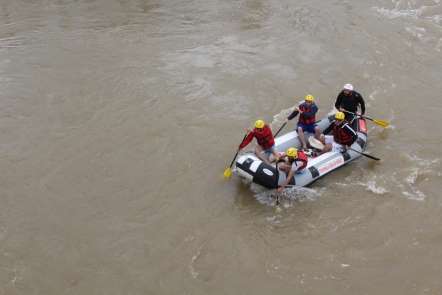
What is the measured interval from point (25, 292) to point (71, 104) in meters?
5.62

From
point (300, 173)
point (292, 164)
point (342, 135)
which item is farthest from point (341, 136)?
point (292, 164)

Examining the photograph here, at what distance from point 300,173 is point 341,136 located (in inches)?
50.3

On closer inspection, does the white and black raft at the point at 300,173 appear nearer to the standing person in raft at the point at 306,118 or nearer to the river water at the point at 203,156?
the standing person in raft at the point at 306,118

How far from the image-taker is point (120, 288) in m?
7.14

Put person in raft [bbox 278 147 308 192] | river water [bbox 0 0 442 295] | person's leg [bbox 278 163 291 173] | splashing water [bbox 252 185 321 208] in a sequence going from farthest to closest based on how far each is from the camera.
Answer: splashing water [bbox 252 185 321 208], person's leg [bbox 278 163 291 173], person in raft [bbox 278 147 308 192], river water [bbox 0 0 442 295]

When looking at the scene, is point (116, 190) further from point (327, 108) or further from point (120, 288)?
point (327, 108)

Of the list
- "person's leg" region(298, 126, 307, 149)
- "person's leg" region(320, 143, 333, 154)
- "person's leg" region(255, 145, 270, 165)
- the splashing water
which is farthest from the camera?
"person's leg" region(298, 126, 307, 149)

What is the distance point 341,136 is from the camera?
909 centimetres

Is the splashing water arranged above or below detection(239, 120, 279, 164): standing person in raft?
below

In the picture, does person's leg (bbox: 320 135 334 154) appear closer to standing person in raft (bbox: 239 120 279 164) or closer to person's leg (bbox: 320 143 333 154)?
person's leg (bbox: 320 143 333 154)

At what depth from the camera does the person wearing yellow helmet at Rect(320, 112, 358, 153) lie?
29.5ft

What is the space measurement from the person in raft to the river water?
475mm

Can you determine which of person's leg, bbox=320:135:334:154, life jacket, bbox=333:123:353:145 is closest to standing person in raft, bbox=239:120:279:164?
person's leg, bbox=320:135:334:154

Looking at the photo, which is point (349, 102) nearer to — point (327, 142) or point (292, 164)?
point (327, 142)
